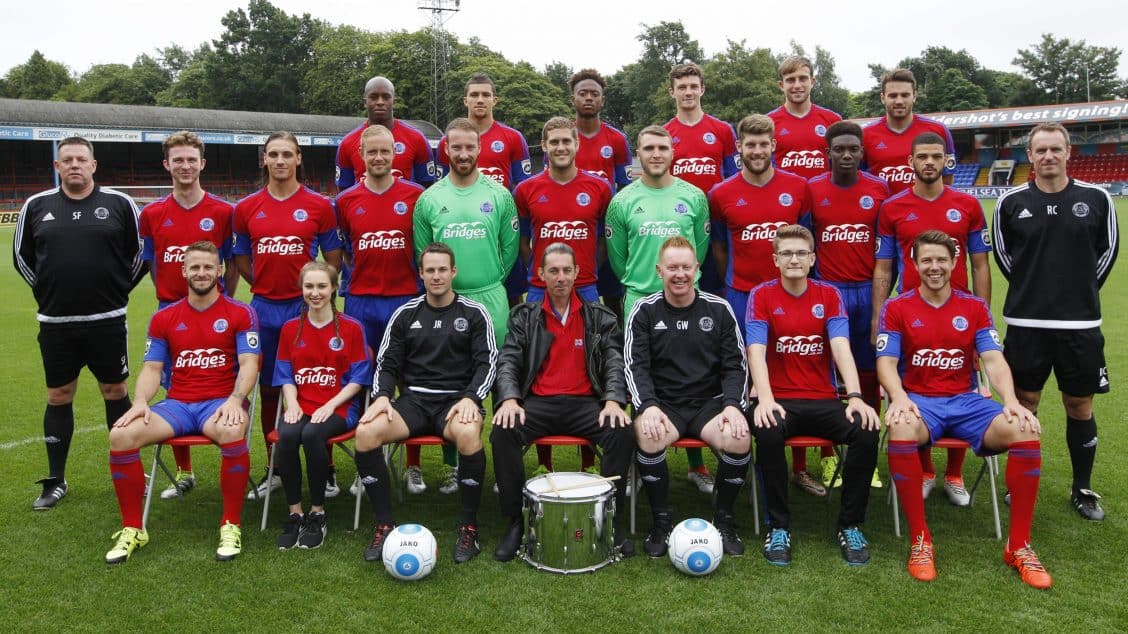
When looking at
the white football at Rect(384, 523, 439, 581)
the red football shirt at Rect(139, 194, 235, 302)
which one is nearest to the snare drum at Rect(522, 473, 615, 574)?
the white football at Rect(384, 523, 439, 581)

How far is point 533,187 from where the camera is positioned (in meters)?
5.24

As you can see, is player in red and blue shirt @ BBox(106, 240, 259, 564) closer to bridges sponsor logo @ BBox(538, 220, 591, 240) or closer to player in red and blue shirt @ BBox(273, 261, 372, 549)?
player in red and blue shirt @ BBox(273, 261, 372, 549)

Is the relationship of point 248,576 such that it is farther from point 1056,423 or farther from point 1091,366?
point 1056,423

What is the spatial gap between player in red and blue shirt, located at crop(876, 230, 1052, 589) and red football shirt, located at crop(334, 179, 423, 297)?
2.75m

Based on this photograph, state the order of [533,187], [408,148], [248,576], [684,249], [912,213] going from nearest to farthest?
[248,576] → [684,249] → [912,213] → [533,187] → [408,148]

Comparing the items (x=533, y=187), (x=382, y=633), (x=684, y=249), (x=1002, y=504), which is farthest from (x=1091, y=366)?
(x=382, y=633)

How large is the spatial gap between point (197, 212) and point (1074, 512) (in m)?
5.26

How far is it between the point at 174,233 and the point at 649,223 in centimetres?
279

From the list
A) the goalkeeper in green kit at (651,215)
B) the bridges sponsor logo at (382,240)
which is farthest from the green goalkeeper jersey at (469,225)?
the goalkeeper in green kit at (651,215)

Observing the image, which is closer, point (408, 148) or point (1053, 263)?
point (1053, 263)

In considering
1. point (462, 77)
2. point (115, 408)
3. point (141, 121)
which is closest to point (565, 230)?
point (115, 408)

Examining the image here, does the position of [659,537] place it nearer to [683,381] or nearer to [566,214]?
[683,381]

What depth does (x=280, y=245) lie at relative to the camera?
4957mm

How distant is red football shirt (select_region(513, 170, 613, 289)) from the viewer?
5168mm
